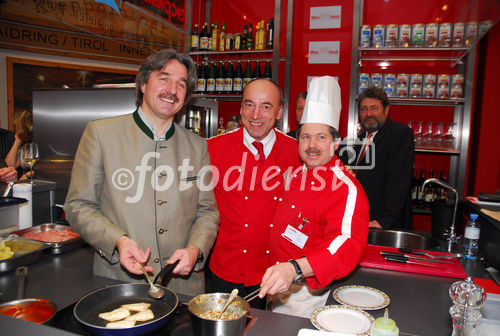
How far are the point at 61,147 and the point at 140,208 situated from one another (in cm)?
162

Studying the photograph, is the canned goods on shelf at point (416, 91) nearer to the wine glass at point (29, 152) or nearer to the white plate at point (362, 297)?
the white plate at point (362, 297)

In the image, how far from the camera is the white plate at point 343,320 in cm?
123

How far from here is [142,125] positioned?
5.82ft

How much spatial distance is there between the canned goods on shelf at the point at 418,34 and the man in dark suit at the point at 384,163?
93cm

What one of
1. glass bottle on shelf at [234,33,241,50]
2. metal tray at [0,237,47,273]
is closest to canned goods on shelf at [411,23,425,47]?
glass bottle on shelf at [234,33,241,50]

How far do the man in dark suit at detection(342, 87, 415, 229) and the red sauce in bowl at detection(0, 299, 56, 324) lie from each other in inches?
103

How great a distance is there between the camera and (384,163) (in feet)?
11.3

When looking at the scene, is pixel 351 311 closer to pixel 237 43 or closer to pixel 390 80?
pixel 390 80

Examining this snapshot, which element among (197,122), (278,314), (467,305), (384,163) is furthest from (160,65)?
(384,163)

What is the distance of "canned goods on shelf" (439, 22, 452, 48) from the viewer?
386cm

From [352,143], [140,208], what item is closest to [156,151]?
[140,208]

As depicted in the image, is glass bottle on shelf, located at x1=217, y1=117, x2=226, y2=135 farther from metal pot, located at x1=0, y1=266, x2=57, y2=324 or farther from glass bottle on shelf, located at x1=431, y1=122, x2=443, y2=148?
metal pot, located at x1=0, y1=266, x2=57, y2=324

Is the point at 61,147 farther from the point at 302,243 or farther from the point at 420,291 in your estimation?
the point at 420,291

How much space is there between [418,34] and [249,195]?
9.73 ft
